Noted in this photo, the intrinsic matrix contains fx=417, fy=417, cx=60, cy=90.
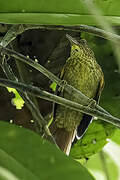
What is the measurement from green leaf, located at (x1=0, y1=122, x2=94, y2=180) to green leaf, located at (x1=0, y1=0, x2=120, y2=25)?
0.57 ft

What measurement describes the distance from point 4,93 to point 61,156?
40.0 inches

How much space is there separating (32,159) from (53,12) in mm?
222

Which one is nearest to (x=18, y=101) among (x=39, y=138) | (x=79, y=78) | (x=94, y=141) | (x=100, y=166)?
(x=94, y=141)

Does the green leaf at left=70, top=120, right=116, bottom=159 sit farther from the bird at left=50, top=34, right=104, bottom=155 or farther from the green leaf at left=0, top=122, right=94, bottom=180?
the green leaf at left=0, top=122, right=94, bottom=180

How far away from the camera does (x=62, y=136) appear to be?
1.87 metres

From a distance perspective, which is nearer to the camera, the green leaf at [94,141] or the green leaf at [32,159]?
the green leaf at [32,159]

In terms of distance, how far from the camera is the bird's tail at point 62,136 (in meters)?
1.68

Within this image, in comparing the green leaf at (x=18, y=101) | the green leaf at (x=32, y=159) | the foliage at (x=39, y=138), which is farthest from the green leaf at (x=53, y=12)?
the green leaf at (x=18, y=101)

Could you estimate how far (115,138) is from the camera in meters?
1.78

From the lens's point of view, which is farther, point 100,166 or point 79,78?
point 79,78

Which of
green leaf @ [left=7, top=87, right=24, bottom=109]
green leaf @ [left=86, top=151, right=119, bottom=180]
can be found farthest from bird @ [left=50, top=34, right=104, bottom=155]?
green leaf @ [left=7, top=87, right=24, bottom=109]

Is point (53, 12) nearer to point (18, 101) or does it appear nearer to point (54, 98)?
point (54, 98)

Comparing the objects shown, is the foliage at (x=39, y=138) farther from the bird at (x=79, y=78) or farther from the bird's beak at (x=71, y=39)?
the bird at (x=79, y=78)

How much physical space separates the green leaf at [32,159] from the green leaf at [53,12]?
0.17 meters
